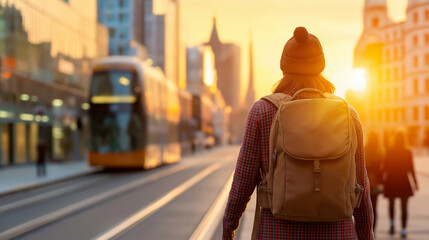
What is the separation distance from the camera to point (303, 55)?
2.83 meters

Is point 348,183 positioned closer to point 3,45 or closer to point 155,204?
point 155,204

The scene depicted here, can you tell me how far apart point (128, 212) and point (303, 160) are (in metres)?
11.0

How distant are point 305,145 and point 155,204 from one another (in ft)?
40.9

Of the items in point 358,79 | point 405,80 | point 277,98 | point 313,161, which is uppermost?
point 405,80

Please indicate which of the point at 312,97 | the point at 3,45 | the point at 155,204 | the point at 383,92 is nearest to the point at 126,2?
the point at 383,92

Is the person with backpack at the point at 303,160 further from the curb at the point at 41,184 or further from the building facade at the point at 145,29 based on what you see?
the building facade at the point at 145,29

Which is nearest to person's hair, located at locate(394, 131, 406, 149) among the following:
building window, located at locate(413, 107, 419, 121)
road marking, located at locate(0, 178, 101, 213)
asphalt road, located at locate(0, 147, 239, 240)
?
asphalt road, located at locate(0, 147, 239, 240)

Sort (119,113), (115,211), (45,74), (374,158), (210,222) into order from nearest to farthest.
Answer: (374,158) < (210,222) < (115,211) < (119,113) < (45,74)

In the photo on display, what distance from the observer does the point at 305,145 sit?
2553 millimetres

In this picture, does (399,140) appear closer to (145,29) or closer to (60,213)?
(60,213)

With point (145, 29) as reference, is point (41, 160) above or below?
below

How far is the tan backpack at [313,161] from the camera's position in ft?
8.31

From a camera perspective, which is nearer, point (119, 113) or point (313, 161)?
point (313, 161)

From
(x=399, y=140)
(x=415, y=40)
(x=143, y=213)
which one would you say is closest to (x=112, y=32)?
(x=415, y=40)
